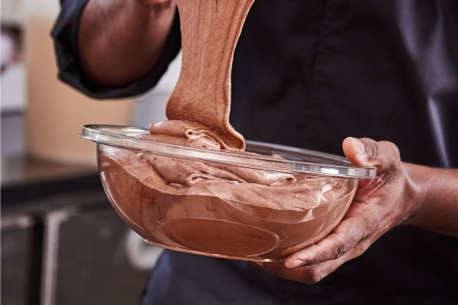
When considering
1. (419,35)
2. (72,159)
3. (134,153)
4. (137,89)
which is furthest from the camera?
(72,159)

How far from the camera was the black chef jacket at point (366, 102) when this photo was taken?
0.95 metres

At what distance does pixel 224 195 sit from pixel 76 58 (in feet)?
1.74

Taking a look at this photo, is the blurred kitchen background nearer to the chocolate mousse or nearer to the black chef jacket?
the black chef jacket

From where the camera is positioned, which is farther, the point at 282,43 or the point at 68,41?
the point at 68,41

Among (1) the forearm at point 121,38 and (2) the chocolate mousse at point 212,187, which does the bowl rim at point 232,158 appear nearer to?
(2) the chocolate mousse at point 212,187

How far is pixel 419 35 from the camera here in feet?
3.14

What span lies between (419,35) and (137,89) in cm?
42

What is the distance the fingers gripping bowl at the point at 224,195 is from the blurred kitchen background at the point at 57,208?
2.84 feet

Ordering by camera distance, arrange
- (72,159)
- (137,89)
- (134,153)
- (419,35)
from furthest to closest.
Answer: (72,159) → (137,89) → (419,35) → (134,153)

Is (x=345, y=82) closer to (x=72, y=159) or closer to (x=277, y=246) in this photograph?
(x=277, y=246)

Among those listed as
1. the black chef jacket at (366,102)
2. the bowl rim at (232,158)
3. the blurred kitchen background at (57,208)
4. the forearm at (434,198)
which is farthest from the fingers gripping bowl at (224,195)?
the blurred kitchen background at (57,208)

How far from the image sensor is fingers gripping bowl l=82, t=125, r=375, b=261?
66 centimetres

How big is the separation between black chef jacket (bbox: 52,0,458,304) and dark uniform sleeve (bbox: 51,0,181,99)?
0.14m

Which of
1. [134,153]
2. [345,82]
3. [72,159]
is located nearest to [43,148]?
[72,159]
